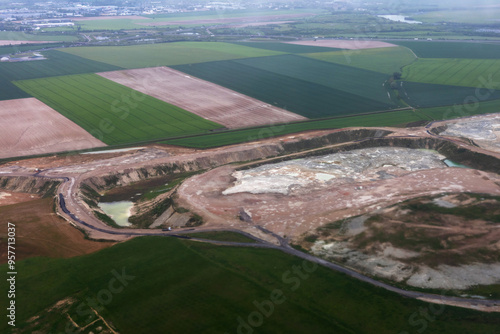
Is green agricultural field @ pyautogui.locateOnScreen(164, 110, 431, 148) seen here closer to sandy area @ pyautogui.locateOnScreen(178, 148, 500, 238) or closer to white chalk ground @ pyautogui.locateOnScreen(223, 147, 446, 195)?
white chalk ground @ pyautogui.locateOnScreen(223, 147, 446, 195)

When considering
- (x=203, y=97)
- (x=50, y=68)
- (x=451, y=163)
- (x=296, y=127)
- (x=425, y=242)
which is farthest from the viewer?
(x=50, y=68)

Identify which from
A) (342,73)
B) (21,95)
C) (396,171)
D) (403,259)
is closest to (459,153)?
(396,171)

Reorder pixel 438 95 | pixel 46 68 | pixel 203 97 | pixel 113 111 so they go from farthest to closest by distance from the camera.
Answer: pixel 46 68 < pixel 438 95 < pixel 203 97 < pixel 113 111

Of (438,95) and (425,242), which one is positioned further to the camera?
(438,95)

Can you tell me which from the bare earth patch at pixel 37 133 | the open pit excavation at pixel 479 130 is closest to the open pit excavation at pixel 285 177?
the open pit excavation at pixel 479 130

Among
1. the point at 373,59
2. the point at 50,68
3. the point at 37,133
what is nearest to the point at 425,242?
the point at 37,133

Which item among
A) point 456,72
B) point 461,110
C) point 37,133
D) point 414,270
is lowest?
point 414,270

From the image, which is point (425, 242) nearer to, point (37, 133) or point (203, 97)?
point (203, 97)
